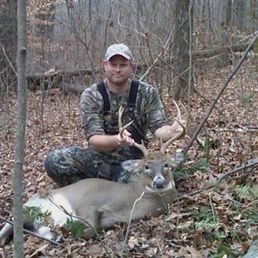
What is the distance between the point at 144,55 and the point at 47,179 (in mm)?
3942

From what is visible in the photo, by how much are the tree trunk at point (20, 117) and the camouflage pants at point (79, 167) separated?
2.92 m

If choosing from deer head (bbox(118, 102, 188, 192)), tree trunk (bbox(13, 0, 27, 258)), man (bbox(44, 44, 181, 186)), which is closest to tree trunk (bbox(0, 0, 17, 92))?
man (bbox(44, 44, 181, 186))

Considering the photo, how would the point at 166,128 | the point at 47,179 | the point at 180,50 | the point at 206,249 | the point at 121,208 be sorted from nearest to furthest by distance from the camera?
the point at 206,249 < the point at 121,208 < the point at 166,128 < the point at 47,179 < the point at 180,50

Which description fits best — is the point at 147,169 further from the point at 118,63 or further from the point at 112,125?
the point at 118,63

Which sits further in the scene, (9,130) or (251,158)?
(9,130)

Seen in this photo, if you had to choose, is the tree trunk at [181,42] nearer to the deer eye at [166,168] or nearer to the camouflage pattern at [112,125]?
the camouflage pattern at [112,125]

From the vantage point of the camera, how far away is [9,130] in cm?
1090

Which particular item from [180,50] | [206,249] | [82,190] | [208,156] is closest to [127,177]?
[82,190]

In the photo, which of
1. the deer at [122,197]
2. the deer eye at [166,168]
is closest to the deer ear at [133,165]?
the deer at [122,197]

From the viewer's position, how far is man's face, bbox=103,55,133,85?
5.78 metres

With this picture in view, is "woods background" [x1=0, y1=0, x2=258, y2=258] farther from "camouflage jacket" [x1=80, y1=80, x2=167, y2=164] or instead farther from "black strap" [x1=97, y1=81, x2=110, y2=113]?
"black strap" [x1=97, y1=81, x2=110, y2=113]

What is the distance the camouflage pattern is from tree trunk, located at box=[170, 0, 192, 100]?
4963 mm

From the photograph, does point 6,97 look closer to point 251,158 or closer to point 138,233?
point 251,158

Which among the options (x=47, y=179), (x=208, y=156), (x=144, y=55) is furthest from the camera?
(x=144, y=55)
